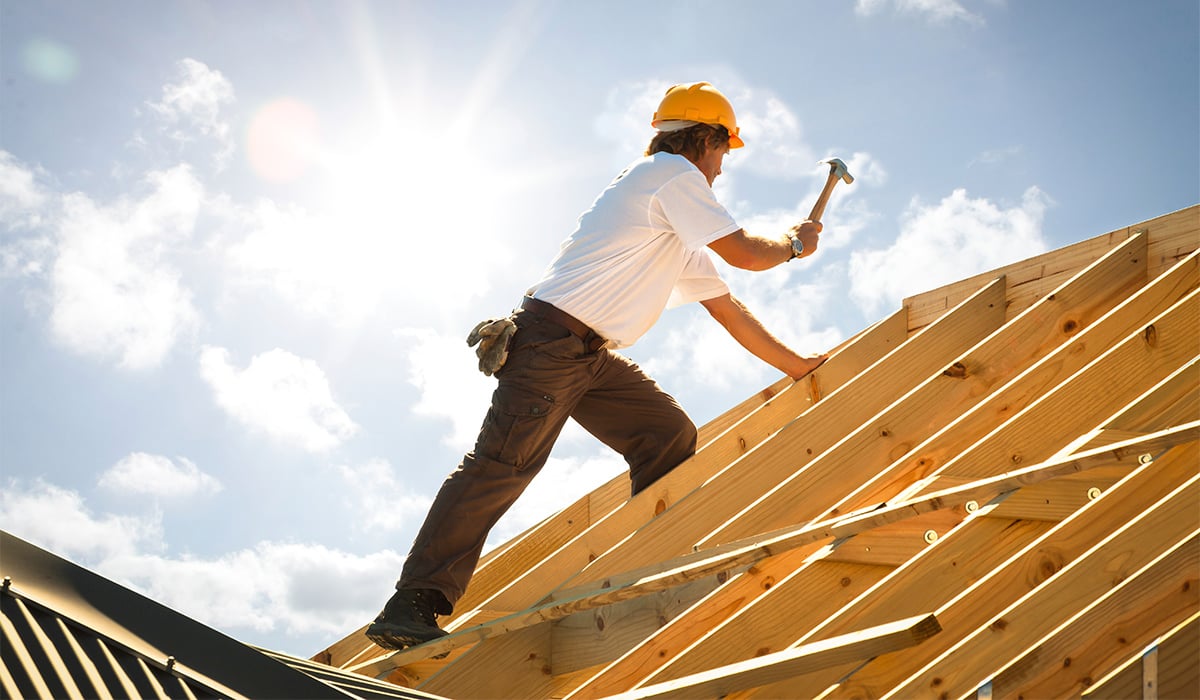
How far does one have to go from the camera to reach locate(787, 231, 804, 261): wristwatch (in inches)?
151

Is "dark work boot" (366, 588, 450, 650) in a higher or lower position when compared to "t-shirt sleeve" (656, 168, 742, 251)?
lower

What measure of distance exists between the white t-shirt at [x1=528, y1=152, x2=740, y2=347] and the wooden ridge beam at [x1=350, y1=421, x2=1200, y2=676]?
87cm

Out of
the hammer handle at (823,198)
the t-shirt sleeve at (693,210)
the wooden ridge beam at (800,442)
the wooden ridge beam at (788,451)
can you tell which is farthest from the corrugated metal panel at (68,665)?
the hammer handle at (823,198)

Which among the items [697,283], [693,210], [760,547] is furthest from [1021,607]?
[697,283]

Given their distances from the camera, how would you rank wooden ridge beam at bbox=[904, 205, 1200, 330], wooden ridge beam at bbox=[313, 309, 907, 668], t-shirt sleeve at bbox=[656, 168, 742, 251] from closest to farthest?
t-shirt sleeve at bbox=[656, 168, 742, 251] < wooden ridge beam at bbox=[904, 205, 1200, 330] < wooden ridge beam at bbox=[313, 309, 907, 668]

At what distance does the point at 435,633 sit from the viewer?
3.31 m

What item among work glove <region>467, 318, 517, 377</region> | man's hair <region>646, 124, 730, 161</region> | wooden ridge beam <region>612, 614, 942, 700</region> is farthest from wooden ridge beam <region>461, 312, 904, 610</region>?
wooden ridge beam <region>612, 614, 942, 700</region>

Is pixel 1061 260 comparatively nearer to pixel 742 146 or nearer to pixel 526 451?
pixel 742 146

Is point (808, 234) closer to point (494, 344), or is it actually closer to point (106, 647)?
point (494, 344)

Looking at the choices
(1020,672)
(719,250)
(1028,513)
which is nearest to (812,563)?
(1028,513)

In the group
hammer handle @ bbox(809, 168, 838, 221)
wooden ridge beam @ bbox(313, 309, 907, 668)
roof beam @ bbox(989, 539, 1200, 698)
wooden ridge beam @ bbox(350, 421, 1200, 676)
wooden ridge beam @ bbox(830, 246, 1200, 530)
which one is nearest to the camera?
roof beam @ bbox(989, 539, 1200, 698)

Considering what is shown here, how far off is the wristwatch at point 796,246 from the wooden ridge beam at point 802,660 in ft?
6.00

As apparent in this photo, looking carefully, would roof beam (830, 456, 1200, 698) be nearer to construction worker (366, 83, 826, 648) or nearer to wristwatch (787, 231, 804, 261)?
construction worker (366, 83, 826, 648)

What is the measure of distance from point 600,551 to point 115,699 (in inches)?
97.6
